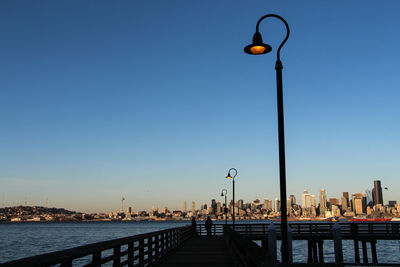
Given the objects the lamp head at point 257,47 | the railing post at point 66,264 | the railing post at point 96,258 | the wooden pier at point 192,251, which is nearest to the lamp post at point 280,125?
the lamp head at point 257,47

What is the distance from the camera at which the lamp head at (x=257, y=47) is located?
32.4 feet

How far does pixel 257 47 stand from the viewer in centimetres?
993

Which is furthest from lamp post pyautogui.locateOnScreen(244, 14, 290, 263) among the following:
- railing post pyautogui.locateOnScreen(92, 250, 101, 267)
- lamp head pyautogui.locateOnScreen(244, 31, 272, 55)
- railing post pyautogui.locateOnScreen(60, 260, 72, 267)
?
railing post pyautogui.locateOnScreen(60, 260, 72, 267)

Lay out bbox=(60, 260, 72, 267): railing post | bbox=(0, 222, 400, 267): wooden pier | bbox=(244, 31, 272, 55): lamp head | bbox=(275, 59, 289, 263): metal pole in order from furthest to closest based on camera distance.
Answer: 1. bbox=(244, 31, 272, 55): lamp head
2. bbox=(275, 59, 289, 263): metal pole
3. bbox=(60, 260, 72, 267): railing post
4. bbox=(0, 222, 400, 267): wooden pier

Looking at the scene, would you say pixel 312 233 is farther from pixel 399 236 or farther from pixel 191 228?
pixel 191 228

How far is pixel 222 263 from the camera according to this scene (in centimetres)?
1443

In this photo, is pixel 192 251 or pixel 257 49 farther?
pixel 192 251

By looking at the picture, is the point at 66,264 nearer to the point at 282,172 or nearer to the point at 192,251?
the point at 282,172

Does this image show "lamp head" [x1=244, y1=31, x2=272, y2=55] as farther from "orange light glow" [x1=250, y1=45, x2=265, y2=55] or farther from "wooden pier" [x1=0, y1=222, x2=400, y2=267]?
"wooden pier" [x1=0, y1=222, x2=400, y2=267]

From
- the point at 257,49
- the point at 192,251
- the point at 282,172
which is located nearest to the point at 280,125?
the point at 282,172

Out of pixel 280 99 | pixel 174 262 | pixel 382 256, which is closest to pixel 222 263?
pixel 174 262

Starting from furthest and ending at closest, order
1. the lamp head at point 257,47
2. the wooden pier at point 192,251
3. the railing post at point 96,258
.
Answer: the lamp head at point 257,47 → the railing post at point 96,258 → the wooden pier at point 192,251

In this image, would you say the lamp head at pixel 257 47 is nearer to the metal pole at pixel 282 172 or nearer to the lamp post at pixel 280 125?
the lamp post at pixel 280 125

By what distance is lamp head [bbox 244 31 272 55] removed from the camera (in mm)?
9883
